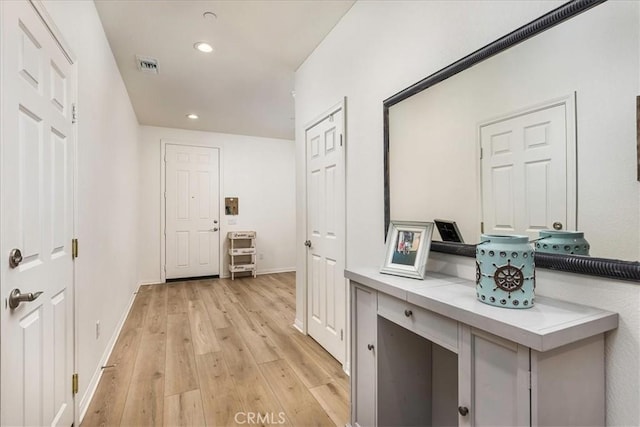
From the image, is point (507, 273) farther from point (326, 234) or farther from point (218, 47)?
point (218, 47)

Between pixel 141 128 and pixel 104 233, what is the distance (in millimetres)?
3321

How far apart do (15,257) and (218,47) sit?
2.34 metres

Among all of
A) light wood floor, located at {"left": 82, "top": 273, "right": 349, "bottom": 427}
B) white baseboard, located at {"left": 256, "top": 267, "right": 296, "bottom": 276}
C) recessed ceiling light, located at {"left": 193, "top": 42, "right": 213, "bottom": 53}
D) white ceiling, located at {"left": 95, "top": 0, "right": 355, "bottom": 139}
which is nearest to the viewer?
light wood floor, located at {"left": 82, "top": 273, "right": 349, "bottom": 427}

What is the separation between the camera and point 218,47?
2.76 m

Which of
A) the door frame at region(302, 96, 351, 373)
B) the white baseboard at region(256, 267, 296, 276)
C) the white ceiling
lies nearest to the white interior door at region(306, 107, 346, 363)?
the door frame at region(302, 96, 351, 373)

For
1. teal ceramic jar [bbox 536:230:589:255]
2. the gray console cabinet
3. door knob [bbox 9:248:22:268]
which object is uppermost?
teal ceramic jar [bbox 536:230:589:255]

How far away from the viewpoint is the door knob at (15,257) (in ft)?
3.56

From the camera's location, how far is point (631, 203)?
89cm

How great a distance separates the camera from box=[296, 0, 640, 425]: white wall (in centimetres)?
92

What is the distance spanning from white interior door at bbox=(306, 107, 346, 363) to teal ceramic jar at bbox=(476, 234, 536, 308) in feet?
Answer: 4.51

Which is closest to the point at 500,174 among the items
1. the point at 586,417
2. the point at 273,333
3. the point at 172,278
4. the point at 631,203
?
the point at 631,203

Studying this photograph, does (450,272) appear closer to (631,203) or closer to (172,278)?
(631,203)

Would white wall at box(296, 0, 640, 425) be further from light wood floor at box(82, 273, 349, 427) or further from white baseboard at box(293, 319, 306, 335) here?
white baseboard at box(293, 319, 306, 335)

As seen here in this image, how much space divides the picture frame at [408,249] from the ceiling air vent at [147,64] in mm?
2872
